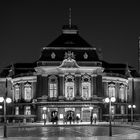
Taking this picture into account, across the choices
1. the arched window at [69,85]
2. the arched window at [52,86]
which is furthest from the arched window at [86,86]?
the arched window at [52,86]

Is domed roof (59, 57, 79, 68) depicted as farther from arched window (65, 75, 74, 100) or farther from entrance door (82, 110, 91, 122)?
entrance door (82, 110, 91, 122)

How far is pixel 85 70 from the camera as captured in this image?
9188 cm

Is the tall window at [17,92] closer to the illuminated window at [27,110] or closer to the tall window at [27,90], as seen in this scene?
the tall window at [27,90]

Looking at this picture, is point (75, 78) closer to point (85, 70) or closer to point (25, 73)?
point (85, 70)

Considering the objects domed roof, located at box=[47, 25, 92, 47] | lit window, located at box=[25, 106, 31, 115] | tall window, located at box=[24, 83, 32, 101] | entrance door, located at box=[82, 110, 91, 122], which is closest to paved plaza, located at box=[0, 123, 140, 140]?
entrance door, located at box=[82, 110, 91, 122]

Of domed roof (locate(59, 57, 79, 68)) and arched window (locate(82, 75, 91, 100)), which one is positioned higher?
domed roof (locate(59, 57, 79, 68))

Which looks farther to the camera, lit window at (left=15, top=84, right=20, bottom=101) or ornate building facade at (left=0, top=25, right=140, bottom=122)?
lit window at (left=15, top=84, right=20, bottom=101)

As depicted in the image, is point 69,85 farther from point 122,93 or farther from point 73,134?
point 73,134

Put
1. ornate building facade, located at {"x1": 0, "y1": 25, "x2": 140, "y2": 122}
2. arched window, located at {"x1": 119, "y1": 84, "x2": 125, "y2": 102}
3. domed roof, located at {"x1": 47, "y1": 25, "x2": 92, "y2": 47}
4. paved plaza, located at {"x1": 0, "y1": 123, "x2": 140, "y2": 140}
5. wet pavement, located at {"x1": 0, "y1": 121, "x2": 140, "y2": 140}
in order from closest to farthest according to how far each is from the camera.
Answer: wet pavement, located at {"x1": 0, "y1": 121, "x2": 140, "y2": 140} < paved plaza, located at {"x1": 0, "y1": 123, "x2": 140, "y2": 140} < ornate building facade, located at {"x1": 0, "y1": 25, "x2": 140, "y2": 122} < domed roof, located at {"x1": 47, "y1": 25, "x2": 92, "y2": 47} < arched window, located at {"x1": 119, "y1": 84, "x2": 125, "y2": 102}

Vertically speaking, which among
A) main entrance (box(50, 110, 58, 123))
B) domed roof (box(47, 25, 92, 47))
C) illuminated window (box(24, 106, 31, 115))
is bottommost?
main entrance (box(50, 110, 58, 123))

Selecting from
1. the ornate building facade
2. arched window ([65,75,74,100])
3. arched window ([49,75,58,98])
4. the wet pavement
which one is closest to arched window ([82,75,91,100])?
the ornate building facade

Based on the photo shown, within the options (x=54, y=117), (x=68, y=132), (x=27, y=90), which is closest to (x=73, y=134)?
(x=68, y=132)

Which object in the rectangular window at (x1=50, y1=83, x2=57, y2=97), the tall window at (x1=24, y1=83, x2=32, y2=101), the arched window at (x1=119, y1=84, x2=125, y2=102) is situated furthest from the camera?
the arched window at (x1=119, y1=84, x2=125, y2=102)

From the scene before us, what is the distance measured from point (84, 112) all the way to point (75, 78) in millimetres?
7127
